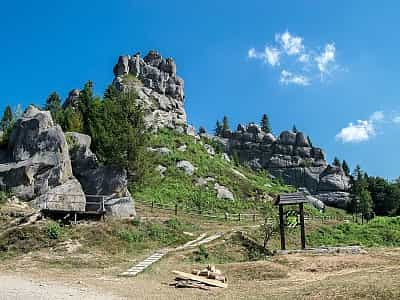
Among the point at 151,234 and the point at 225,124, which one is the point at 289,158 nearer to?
the point at 225,124

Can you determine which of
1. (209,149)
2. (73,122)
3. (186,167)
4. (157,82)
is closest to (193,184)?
(186,167)

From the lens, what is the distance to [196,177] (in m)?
63.4

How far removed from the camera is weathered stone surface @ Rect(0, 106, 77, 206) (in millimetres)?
30562

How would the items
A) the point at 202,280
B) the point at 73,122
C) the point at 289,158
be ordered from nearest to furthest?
1. the point at 202,280
2. the point at 73,122
3. the point at 289,158

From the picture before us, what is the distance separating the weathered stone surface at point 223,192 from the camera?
58022 mm

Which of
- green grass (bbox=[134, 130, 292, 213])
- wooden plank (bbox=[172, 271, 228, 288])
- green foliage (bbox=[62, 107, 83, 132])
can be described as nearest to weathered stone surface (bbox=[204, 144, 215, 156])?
green grass (bbox=[134, 130, 292, 213])

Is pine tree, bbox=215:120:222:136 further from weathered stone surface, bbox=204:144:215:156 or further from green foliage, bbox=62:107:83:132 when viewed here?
green foliage, bbox=62:107:83:132

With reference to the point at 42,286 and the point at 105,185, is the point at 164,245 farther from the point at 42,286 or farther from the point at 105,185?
the point at 42,286

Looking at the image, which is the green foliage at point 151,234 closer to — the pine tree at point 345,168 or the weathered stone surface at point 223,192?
the weathered stone surface at point 223,192

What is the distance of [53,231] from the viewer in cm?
2517

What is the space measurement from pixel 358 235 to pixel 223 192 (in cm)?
2220

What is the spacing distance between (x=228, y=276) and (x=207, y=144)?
6983 cm

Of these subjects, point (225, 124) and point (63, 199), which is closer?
point (63, 199)

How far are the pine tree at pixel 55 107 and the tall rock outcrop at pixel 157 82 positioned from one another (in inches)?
632
